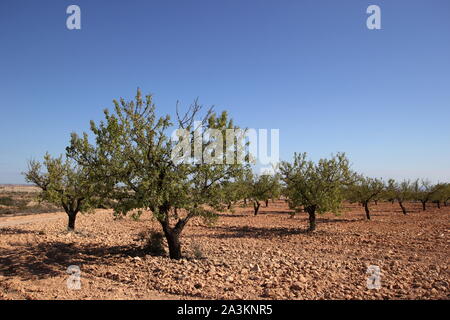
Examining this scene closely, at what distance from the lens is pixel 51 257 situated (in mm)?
12227

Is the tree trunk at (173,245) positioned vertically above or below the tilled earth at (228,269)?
above

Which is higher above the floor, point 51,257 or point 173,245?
point 173,245

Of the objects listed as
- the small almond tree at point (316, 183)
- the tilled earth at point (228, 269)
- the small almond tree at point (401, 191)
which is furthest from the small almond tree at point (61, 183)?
the small almond tree at point (401, 191)

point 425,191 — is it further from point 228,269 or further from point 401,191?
point 228,269

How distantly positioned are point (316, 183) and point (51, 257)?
16.9 meters

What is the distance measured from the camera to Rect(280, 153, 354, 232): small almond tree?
2128 centimetres

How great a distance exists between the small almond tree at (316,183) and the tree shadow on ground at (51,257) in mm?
12841

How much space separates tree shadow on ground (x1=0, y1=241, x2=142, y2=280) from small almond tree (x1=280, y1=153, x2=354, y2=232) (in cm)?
1284

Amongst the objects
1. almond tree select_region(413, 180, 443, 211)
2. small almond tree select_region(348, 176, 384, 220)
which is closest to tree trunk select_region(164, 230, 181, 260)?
small almond tree select_region(348, 176, 384, 220)

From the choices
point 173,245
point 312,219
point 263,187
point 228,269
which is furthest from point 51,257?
point 263,187

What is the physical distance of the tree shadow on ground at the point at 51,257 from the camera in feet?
33.7

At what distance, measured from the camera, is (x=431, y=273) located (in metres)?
10.0

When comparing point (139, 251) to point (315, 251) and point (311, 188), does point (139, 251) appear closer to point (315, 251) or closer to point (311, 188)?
point (315, 251)

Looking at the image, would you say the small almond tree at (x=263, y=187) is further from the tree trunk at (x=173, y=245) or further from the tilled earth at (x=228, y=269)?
the tree trunk at (x=173, y=245)
